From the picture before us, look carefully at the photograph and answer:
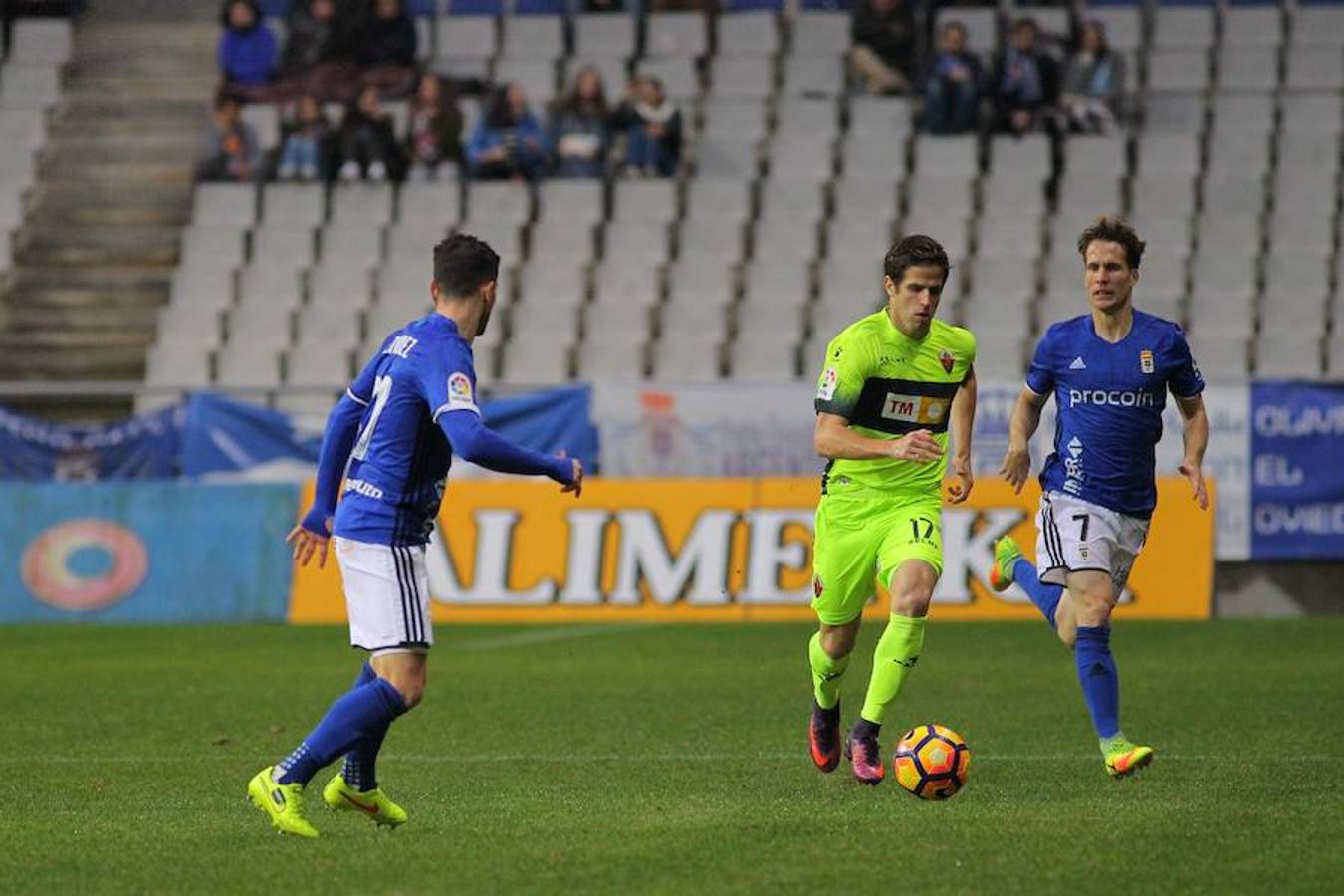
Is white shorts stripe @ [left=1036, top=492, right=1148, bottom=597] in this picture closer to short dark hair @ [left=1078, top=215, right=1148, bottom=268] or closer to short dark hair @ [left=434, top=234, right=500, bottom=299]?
short dark hair @ [left=1078, top=215, right=1148, bottom=268]

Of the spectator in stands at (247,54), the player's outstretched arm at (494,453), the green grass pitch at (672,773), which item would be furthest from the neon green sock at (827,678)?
the spectator in stands at (247,54)

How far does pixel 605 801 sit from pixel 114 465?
12.9 metres

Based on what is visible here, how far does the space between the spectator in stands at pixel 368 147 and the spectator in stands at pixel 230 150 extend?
1.22m

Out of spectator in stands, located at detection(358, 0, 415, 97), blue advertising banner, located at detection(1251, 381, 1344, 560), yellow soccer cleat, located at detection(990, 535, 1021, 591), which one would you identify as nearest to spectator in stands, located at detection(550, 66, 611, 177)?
spectator in stands, located at detection(358, 0, 415, 97)

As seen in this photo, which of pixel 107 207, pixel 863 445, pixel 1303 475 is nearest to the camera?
pixel 863 445

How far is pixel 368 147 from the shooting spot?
25.5 metres

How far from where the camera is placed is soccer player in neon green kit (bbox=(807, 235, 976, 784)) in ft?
33.0

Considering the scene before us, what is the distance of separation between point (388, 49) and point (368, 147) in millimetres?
1390

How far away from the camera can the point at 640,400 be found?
20.8 m

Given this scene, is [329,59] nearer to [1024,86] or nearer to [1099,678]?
[1024,86]

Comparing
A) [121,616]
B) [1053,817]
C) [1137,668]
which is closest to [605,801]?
A: [1053,817]

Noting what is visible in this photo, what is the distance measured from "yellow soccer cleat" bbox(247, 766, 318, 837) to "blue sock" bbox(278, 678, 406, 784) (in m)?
0.04

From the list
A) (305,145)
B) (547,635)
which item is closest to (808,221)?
(305,145)

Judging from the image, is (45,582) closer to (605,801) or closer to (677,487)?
(677,487)
